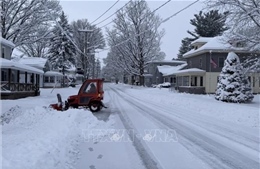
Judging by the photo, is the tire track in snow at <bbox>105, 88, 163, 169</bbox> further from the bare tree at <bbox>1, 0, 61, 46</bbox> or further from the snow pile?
the bare tree at <bbox>1, 0, 61, 46</bbox>

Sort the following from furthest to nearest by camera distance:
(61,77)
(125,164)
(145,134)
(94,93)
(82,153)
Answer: (61,77), (94,93), (145,134), (82,153), (125,164)

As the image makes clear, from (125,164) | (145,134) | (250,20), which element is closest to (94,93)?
(145,134)

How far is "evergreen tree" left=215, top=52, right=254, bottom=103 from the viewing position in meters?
24.2

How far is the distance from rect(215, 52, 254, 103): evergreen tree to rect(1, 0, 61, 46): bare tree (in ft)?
73.4

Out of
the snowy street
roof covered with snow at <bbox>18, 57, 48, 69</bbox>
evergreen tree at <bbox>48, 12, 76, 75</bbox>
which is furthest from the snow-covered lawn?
evergreen tree at <bbox>48, 12, 76, 75</bbox>

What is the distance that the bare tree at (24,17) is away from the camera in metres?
36.6

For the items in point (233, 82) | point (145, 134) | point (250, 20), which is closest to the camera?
point (145, 134)

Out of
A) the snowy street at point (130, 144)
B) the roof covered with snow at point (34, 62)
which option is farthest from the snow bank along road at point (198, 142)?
the roof covered with snow at point (34, 62)

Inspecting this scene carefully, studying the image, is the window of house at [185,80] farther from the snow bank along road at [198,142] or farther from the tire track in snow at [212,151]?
the tire track in snow at [212,151]

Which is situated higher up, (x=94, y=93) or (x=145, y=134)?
(x=94, y=93)

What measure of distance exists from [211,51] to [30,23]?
2444 cm

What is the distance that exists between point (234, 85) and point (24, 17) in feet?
91.1

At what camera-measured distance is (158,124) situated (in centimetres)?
1232

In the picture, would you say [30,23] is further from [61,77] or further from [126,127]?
[126,127]
